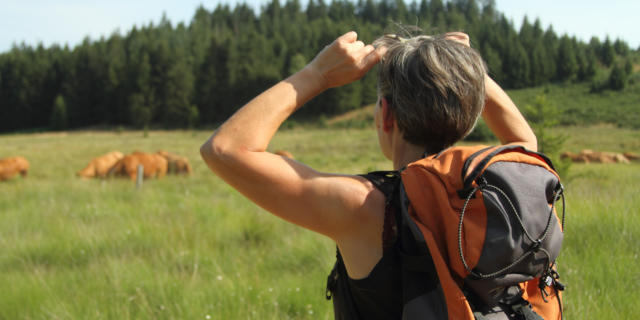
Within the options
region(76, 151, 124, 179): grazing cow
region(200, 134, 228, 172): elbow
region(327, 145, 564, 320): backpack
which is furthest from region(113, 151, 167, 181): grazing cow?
region(327, 145, 564, 320): backpack

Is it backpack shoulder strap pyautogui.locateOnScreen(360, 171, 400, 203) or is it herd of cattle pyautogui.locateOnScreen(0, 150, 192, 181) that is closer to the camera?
backpack shoulder strap pyautogui.locateOnScreen(360, 171, 400, 203)

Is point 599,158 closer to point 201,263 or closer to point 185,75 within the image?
point 201,263

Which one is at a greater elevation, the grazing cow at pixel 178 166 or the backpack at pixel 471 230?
the backpack at pixel 471 230

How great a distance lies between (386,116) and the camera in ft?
4.97

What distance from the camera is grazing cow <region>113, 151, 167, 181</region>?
14227 mm

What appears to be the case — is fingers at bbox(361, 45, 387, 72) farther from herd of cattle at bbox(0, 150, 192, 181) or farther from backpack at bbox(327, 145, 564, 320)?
herd of cattle at bbox(0, 150, 192, 181)

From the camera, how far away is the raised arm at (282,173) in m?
1.35

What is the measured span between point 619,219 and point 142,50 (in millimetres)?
92043

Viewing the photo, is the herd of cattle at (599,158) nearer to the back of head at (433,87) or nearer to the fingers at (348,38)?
the back of head at (433,87)

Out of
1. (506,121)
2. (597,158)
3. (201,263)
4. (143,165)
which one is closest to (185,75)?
(143,165)

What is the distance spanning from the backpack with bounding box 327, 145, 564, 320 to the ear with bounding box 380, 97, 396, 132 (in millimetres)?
242

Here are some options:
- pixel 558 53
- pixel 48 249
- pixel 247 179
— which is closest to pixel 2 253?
pixel 48 249

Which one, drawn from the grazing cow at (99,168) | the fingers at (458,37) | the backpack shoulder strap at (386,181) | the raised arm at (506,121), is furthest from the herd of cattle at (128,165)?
the backpack shoulder strap at (386,181)

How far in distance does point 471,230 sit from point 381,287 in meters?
0.32
